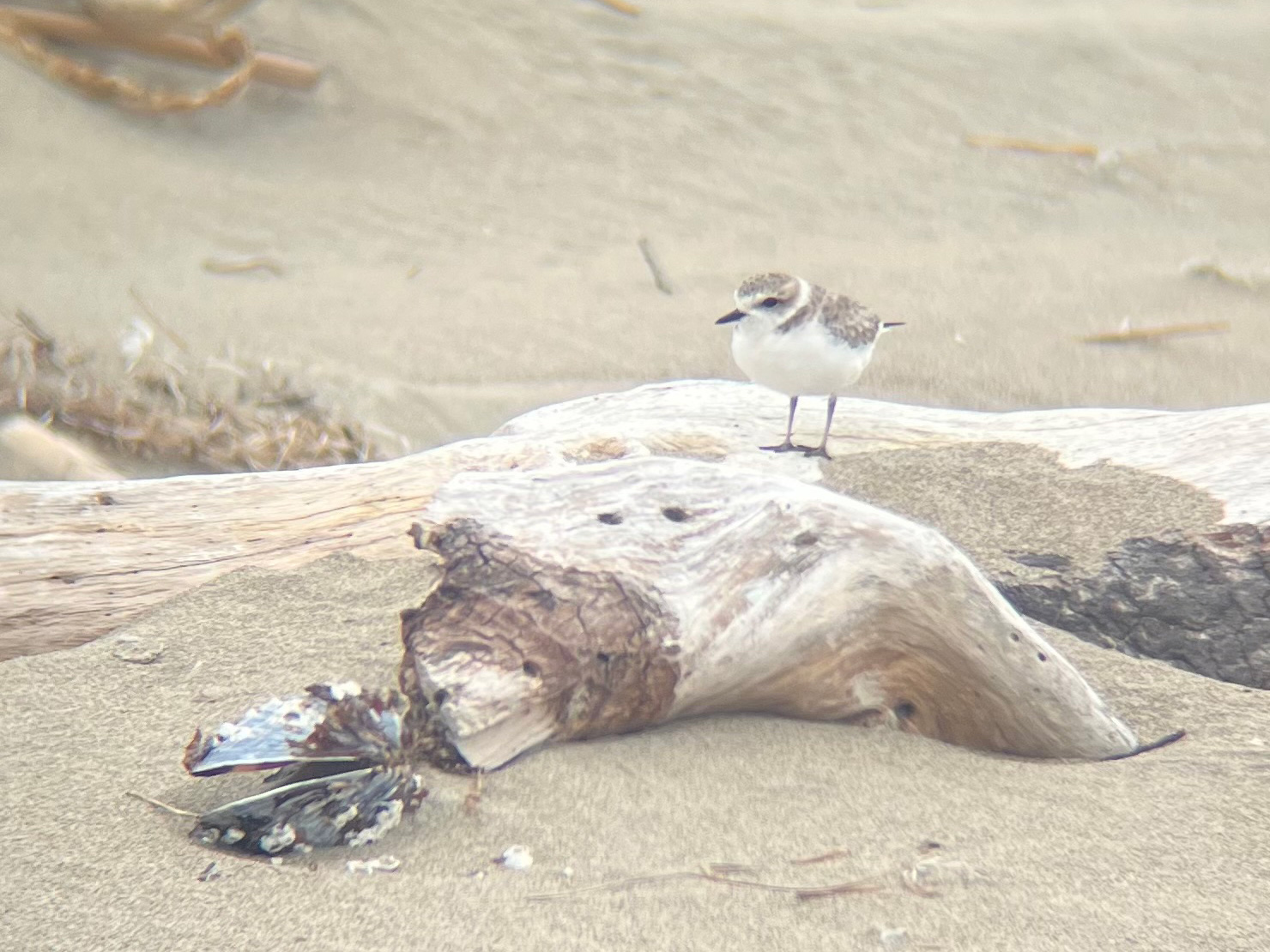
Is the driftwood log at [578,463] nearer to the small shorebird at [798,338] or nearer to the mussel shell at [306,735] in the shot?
the small shorebird at [798,338]

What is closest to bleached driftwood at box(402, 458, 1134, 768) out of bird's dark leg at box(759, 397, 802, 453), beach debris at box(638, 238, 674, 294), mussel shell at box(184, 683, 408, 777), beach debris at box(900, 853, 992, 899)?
mussel shell at box(184, 683, 408, 777)

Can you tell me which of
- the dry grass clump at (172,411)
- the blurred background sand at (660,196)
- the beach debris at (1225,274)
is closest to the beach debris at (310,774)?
the dry grass clump at (172,411)

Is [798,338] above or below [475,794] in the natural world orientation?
above

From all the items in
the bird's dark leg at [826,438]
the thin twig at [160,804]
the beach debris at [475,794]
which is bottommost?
the thin twig at [160,804]

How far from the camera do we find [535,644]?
2309 millimetres

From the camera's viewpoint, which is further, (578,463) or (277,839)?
(578,463)

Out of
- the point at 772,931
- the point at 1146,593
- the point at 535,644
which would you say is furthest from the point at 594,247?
the point at 772,931

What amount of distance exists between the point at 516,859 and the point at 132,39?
7141mm

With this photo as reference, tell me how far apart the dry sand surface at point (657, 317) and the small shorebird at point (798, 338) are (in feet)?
0.86

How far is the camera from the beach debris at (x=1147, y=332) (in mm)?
6488

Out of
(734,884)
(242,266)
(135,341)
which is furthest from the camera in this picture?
(242,266)

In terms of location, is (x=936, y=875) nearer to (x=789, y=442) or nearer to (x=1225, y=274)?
(x=789, y=442)

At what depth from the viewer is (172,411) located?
5.20 meters

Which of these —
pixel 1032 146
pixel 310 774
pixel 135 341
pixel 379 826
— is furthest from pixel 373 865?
pixel 1032 146
